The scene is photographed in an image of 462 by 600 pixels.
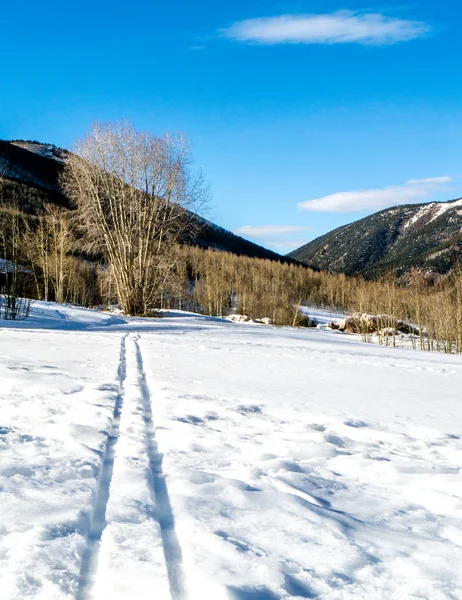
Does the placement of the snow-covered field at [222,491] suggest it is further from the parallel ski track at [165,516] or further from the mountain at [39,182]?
the mountain at [39,182]

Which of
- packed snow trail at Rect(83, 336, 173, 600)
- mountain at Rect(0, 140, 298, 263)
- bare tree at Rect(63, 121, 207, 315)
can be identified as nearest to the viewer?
packed snow trail at Rect(83, 336, 173, 600)

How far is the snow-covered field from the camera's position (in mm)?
1812

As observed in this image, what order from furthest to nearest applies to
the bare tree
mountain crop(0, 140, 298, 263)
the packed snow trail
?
mountain crop(0, 140, 298, 263)
the bare tree
the packed snow trail

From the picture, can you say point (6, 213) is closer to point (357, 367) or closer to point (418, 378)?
point (357, 367)

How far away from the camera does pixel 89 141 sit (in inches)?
856

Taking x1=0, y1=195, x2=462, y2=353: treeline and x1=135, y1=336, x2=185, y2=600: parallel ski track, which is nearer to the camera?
x1=135, y1=336, x2=185, y2=600: parallel ski track

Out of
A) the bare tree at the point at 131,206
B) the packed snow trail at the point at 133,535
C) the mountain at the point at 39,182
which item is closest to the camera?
the packed snow trail at the point at 133,535

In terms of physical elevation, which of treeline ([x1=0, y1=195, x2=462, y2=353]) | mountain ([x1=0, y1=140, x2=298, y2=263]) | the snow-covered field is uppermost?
mountain ([x1=0, y1=140, x2=298, y2=263])

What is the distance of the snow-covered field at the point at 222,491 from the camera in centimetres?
181

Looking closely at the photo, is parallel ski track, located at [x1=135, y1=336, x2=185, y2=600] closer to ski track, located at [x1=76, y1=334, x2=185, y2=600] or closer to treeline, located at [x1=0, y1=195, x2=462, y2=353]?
ski track, located at [x1=76, y1=334, x2=185, y2=600]

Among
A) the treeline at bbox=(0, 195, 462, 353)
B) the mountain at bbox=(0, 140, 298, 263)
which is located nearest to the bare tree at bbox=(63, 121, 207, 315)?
the treeline at bbox=(0, 195, 462, 353)

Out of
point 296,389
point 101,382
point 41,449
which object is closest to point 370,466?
point 41,449

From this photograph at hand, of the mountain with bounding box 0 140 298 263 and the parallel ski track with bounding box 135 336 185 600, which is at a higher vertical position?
the mountain with bounding box 0 140 298 263

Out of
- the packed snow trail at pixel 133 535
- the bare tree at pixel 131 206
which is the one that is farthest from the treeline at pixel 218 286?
the packed snow trail at pixel 133 535
